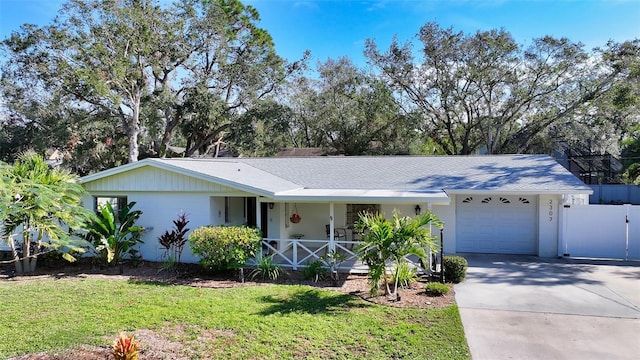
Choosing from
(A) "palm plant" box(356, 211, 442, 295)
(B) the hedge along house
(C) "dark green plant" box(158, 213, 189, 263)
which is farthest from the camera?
(B) the hedge along house

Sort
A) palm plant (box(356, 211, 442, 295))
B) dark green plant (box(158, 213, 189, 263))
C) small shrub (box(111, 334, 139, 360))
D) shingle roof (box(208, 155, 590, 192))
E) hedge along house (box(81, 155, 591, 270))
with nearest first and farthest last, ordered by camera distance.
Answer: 1. small shrub (box(111, 334, 139, 360))
2. palm plant (box(356, 211, 442, 295))
3. dark green plant (box(158, 213, 189, 263))
4. hedge along house (box(81, 155, 591, 270))
5. shingle roof (box(208, 155, 590, 192))

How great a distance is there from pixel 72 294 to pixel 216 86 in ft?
79.5

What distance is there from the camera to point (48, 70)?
23750 mm

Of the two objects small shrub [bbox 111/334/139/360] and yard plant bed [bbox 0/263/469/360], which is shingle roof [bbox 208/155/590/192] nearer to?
yard plant bed [bbox 0/263/469/360]

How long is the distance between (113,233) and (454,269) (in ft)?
32.3

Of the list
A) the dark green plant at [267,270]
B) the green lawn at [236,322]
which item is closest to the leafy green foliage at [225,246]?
the dark green plant at [267,270]

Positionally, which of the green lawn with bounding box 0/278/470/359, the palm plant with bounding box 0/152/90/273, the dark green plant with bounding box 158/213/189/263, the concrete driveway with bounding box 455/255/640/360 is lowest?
the concrete driveway with bounding box 455/255/640/360

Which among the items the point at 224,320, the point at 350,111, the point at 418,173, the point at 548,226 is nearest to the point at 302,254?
the point at 418,173

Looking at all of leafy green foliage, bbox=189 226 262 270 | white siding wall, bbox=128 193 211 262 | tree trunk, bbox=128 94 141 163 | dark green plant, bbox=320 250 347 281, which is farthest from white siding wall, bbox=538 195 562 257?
tree trunk, bbox=128 94 141 163

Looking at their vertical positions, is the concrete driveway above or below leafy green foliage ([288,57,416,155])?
below

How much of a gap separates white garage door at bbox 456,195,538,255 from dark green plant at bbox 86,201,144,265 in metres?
11.0

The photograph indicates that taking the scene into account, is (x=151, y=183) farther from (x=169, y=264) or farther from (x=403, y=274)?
(x=403, y=274)

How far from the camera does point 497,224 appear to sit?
13.3 metres

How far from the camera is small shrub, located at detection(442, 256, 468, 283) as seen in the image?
951 cm
